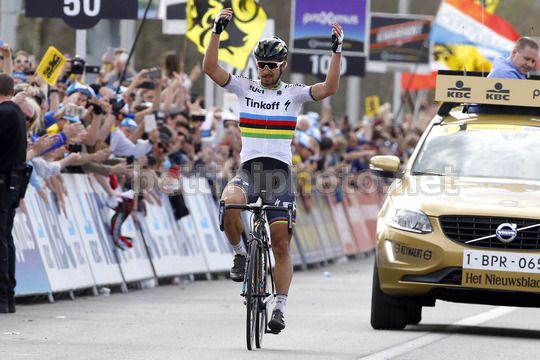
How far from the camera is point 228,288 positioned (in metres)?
20.4

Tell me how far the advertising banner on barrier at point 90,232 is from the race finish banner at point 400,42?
17.6 metres

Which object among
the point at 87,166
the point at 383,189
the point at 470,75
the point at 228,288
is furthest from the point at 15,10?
the point at 383,189

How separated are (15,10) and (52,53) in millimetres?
3452

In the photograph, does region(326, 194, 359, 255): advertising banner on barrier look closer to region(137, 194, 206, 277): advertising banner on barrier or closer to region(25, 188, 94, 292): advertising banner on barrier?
region(137, 194, 206, 277): advertising banner on barrier

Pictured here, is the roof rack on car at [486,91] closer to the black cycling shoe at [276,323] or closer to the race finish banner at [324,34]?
the black cycling shoe at [276,323]

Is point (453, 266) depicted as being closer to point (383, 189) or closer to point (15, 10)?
point (15, 10)

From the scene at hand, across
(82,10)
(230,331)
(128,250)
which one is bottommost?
(128,250)

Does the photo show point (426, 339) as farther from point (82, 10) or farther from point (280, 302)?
point (82, 10)

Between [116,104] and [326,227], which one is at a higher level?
[116,104]

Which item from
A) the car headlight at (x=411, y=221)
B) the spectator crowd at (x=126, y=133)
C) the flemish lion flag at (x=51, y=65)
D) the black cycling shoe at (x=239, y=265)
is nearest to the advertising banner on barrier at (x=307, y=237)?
the spectator crowd at (x=126, y=133)

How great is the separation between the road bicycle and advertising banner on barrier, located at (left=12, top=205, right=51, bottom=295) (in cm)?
446

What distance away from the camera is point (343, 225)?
2888 centimetres

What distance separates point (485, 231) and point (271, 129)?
213cm

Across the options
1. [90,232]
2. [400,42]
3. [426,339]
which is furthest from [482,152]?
[400,42]
